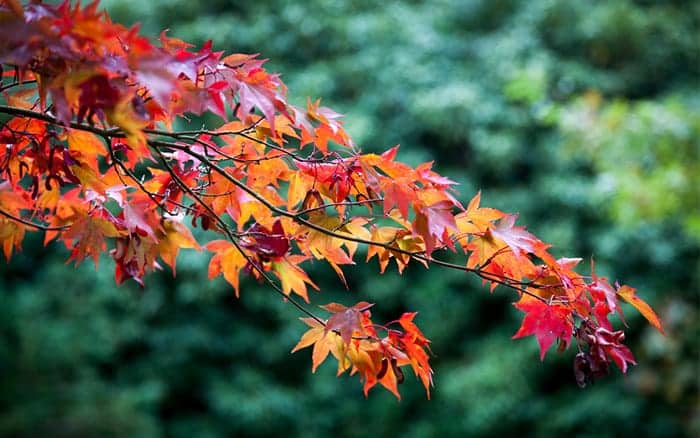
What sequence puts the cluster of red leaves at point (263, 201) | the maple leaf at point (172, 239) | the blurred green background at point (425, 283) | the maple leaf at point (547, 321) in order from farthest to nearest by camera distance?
the blurred green background at point (425, 283) < the maple leaf at point (172, 239) < the maple leaf at point (547, 321) < the cluster of red leaves at point (263, 201)

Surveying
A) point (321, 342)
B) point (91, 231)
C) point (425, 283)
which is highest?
point (91, 231)

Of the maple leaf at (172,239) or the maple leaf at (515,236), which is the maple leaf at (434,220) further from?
the maple leaf at (172,239)

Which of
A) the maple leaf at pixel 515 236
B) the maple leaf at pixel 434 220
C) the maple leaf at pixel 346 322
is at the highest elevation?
the maple leaf at pixel 434 220

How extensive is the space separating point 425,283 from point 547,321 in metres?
3.45

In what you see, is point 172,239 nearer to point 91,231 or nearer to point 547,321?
point 91,231

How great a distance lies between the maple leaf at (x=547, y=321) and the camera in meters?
0.91

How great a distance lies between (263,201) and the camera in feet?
2.80

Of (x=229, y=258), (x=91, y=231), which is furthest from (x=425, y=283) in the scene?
(x=91, y=231)

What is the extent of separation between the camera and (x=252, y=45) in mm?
4645

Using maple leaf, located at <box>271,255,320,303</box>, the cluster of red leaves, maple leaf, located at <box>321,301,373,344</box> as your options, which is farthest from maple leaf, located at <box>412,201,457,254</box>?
maple leaf, located at <box>271,255,320,303</box>

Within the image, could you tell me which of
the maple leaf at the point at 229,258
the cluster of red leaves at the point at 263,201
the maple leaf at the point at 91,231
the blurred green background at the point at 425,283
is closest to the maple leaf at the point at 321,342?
the cluster of red leaves at the point at 263,201

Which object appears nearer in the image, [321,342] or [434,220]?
[434,220]

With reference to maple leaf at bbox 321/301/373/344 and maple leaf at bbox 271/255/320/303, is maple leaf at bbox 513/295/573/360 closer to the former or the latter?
maple leaf at bbox 321/301/373/344

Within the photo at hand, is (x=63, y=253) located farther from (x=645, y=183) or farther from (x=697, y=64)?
(x=697, y=64)
